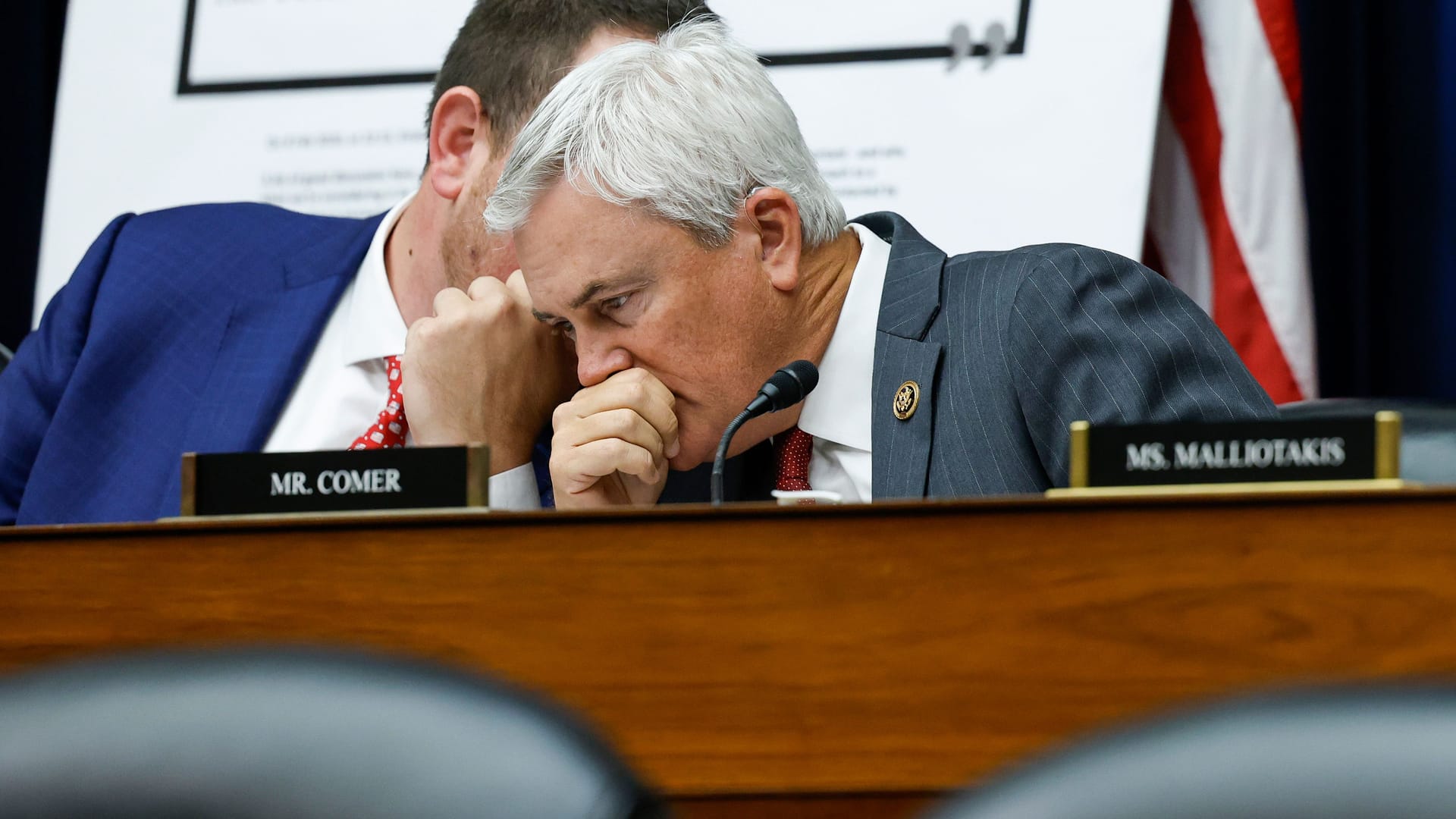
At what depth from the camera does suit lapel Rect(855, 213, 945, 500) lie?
160 centimetres

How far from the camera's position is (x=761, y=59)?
2.45 meters

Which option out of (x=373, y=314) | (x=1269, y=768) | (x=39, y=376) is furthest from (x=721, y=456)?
(x=39, y=376)

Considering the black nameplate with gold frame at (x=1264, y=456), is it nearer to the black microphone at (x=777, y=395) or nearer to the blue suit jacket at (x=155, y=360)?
the black microphone at (x=777, y=395)

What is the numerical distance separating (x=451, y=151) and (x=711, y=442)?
2.16 ft

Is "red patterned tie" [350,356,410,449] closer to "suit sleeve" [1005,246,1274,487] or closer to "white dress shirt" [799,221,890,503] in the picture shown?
"white dress shirt" [799,221,890,503]

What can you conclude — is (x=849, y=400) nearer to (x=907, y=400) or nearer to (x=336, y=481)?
(x=907, y=400)

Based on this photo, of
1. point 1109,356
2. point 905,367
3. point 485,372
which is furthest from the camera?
point 485,372

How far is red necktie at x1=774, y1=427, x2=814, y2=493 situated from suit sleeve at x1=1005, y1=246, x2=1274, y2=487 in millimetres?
266

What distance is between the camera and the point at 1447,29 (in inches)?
97.9

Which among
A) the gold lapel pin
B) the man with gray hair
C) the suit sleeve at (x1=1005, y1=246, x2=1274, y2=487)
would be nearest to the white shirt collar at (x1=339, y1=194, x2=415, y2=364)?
the man with gray hair

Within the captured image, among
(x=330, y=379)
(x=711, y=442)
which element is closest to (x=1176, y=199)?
(x=711, y=442)

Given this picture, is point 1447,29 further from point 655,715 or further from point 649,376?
point 655,715

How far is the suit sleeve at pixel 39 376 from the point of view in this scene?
2.07m

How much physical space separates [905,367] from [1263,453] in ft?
2.27
